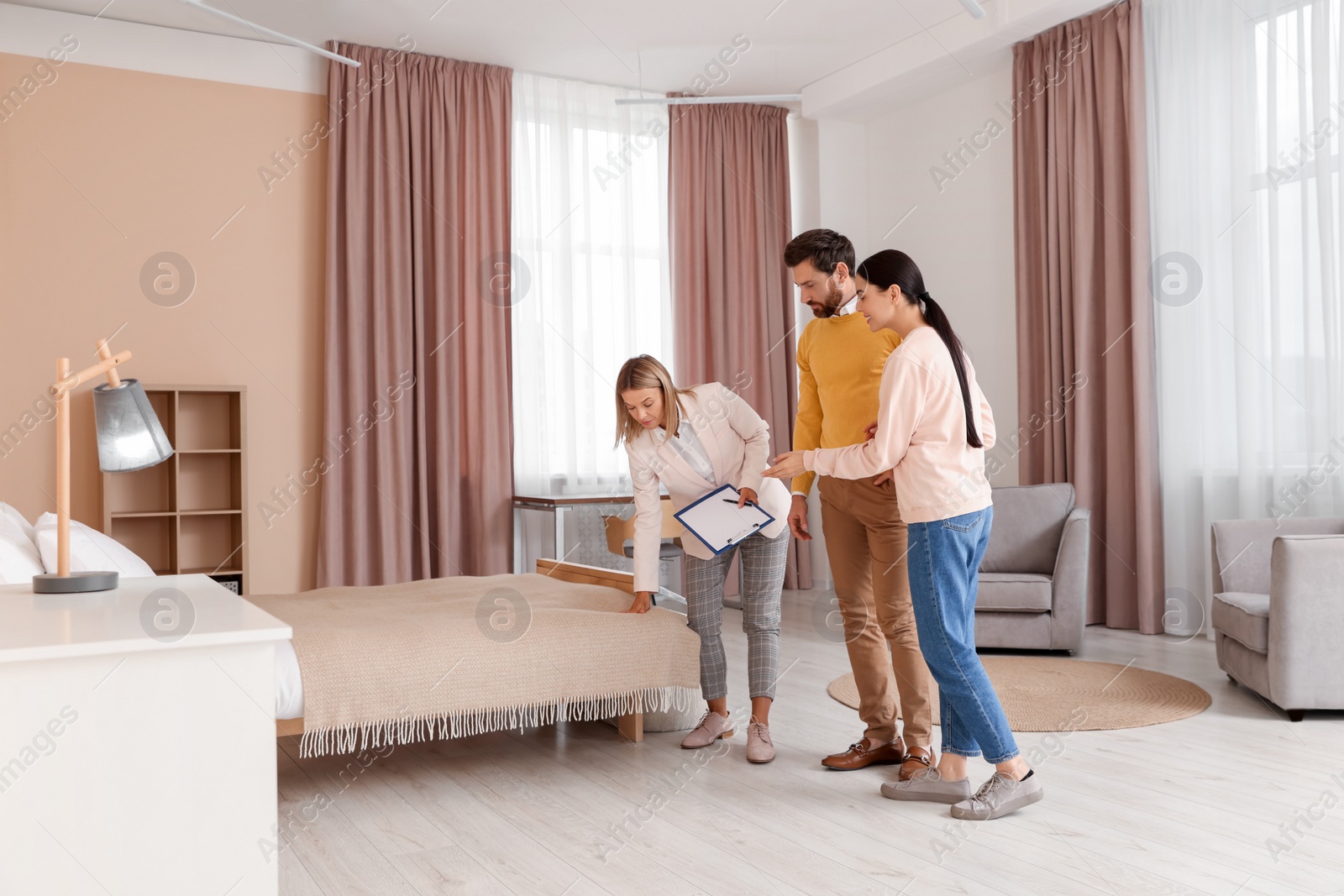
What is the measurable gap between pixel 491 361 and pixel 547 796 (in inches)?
131

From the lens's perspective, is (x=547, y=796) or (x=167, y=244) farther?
(x=167, y=244)

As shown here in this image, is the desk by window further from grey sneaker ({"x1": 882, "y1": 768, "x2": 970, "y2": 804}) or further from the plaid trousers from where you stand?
grey sneaker ({"x1": 882, "y1": 768, "x2": 970, "y2": 804})

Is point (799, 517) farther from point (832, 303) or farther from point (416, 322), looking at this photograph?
point (416, 322)

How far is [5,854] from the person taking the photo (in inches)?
55.5

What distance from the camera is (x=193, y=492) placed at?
499 centimetres

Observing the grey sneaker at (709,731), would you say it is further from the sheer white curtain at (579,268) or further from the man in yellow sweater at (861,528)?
the sheer white curtain at (579,268)

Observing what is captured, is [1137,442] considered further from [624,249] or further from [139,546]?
[139,546]

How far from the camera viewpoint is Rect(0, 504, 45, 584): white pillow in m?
2.40

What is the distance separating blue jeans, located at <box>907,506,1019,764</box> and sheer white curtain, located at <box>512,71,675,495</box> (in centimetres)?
368

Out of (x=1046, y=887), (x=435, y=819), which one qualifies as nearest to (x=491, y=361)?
(x=435, y=819)

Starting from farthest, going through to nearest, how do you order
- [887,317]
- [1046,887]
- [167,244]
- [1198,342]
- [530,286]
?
[530,286] < [167,244] < [1198,342] < [887,317] < [1046,887]

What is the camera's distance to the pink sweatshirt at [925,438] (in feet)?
7.41

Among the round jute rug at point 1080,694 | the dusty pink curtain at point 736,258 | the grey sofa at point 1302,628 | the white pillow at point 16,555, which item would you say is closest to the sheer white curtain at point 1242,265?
the round jute rug at point 1080,694

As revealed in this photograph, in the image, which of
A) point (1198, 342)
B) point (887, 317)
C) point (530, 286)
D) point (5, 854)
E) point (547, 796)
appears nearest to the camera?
point (5, 854)
